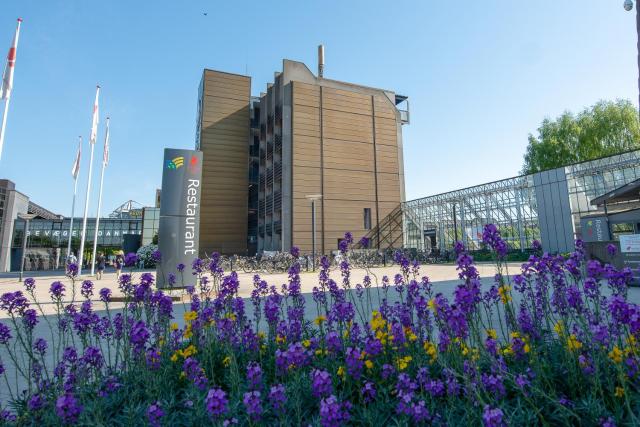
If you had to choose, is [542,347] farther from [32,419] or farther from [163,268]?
[163,268]

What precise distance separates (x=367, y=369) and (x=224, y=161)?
34.5 metres

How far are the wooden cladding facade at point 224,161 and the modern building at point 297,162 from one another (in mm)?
102

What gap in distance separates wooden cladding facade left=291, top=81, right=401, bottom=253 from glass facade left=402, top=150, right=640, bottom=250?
13.2 ft

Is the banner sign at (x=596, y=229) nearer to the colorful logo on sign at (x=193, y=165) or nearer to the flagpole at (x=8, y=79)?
the colorful logo on sign at (x=193, y=165)

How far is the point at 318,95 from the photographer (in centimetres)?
3291

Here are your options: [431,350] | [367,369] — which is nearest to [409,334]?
[431,350]

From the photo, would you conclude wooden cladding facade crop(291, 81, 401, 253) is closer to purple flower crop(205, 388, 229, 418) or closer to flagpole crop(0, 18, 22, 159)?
flagpole crop(0, 18, 22, 159)

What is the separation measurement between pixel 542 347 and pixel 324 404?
120 inches

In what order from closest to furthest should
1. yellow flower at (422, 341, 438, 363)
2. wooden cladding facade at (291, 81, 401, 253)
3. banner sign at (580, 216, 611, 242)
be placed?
yellow flower at (422, 341, 438, 363) → banner sign at (580, 216, 611, 242) → wooden cladding facade at (291, 81, 401, 253)

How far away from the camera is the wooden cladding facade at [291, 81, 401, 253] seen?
3038cm

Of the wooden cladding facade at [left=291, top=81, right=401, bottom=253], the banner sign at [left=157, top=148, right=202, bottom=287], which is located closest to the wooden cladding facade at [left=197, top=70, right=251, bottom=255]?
the wooden cladding facade at [left=291, top=81, right=401, bottom=253]

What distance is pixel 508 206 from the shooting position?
97.3ft

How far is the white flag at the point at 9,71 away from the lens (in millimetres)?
10281

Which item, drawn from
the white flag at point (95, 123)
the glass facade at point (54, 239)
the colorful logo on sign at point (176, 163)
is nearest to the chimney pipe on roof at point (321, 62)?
the white flag at point (95, 123)
